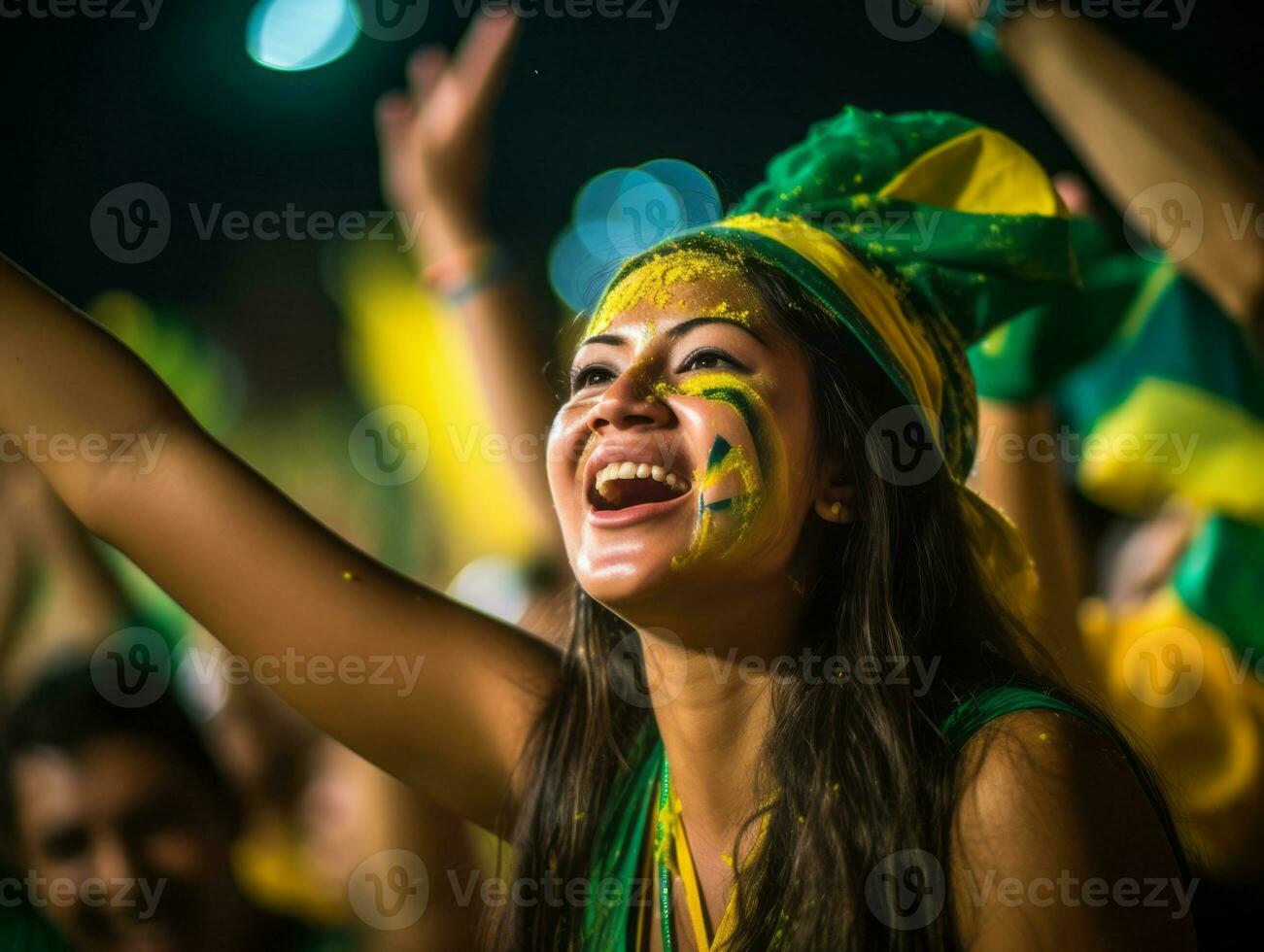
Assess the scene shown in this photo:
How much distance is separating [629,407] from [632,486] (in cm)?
10

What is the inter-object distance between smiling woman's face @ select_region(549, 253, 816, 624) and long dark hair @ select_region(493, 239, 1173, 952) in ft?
0.20

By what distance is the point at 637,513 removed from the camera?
3.91ft

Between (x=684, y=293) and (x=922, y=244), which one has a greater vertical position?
(x=922, y=244)

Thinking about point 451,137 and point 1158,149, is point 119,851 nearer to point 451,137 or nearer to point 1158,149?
point 451,137

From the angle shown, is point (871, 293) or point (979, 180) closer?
point (871, 293)

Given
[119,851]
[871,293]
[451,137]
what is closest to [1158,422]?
[871,293]

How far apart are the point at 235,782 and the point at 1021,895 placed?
1822 mm

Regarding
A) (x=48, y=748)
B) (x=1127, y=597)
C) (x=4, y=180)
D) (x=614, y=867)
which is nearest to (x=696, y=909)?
(x=614, y=867)

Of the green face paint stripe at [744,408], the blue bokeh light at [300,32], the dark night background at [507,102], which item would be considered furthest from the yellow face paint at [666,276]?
the blue bokeh light at [300,32]

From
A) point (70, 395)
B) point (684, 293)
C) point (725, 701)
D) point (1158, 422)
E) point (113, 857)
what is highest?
point (1158, 422)

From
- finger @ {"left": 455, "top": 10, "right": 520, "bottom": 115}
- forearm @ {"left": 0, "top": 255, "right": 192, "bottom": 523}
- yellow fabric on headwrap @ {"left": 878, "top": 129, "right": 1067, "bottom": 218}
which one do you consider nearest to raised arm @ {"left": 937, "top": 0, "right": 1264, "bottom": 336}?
yellow fabric on headwrap @ {"left": 878, "top": 129, "right": 1067, "bottom": 218}

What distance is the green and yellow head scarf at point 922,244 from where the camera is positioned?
1316 mm

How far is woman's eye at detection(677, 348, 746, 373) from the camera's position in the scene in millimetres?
1248

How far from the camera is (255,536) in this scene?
1.41m
